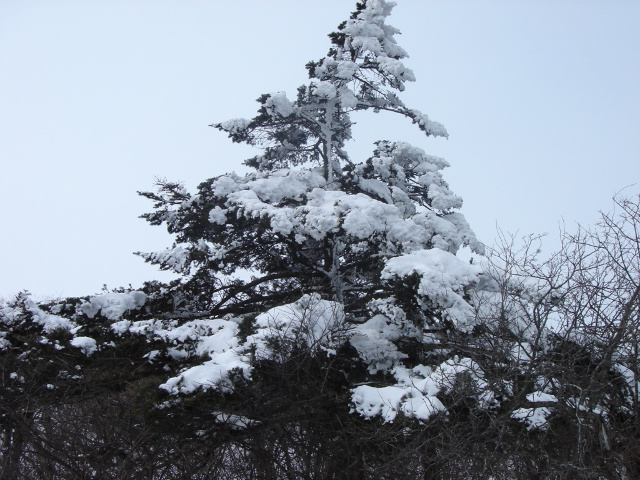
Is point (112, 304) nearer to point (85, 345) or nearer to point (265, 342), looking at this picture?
point (85, 345)

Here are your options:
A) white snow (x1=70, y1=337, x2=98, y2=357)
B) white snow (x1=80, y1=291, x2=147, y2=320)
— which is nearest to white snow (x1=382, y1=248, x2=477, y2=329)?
white snow (x1=70, y1=337, x2=98, y2=357)

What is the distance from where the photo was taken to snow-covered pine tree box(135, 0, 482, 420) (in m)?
8.01

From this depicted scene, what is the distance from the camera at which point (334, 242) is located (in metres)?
10.4

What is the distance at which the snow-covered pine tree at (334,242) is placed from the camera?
315 inches

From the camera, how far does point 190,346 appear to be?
8484 mm

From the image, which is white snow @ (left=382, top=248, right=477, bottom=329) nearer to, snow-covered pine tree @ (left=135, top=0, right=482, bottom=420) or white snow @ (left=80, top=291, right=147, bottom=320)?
snow-covered pine tree @ (left=135, top=0, right=482, bottom=420)

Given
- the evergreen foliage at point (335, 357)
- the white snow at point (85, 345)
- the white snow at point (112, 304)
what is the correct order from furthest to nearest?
the white snow at point (112, 304) → the white snow at point (85, 345) → the evergreen foliage at point (335, 357)

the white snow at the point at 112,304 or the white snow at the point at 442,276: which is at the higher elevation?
the white snow at the point at 112,304

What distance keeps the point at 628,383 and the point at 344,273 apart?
20.1ft

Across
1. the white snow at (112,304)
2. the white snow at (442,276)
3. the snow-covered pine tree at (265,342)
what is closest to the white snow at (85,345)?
the snow-covered pine tree at (265,342)

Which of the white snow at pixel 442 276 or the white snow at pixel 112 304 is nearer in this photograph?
the white snow at pixel 442 276

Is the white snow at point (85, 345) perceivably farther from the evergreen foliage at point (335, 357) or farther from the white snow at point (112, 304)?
the white snow at point (112, 304)

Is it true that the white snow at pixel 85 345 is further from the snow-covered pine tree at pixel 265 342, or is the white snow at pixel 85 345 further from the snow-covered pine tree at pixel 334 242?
the snow-covered pine tree at pixel 334 242

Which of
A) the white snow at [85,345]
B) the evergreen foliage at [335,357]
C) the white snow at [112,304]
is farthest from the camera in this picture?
the white snow at [112,304]
